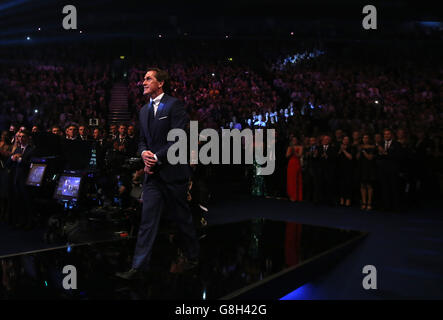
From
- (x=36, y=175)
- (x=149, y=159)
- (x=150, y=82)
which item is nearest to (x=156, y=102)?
(x=150, y=82)

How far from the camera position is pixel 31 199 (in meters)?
5.08

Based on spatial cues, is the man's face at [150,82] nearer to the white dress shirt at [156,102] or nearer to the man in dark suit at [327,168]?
the white dress shirt at [156,102]

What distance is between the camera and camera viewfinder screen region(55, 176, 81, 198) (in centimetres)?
407

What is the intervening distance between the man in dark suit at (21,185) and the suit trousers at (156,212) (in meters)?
3.41

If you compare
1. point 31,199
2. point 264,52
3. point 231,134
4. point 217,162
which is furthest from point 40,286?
point 264,52

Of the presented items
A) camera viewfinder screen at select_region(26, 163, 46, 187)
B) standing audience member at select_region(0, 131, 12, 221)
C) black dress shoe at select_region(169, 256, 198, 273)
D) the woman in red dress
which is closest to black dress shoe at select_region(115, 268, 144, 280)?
black dress shoe at select_region(169, 256, 198, 273)

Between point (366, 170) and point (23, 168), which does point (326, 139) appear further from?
point (23, 168)

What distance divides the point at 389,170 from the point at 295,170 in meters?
1.93

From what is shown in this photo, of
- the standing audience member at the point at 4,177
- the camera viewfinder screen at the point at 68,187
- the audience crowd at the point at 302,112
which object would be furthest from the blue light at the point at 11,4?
the camera viewfinder screen at the point at 68,187

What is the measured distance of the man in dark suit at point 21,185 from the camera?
5.11 m

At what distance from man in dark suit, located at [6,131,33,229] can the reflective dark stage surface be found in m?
2.20

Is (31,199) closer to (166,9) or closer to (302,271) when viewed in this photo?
(302,271)

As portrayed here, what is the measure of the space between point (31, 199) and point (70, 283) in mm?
3174

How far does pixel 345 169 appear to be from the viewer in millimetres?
7152
